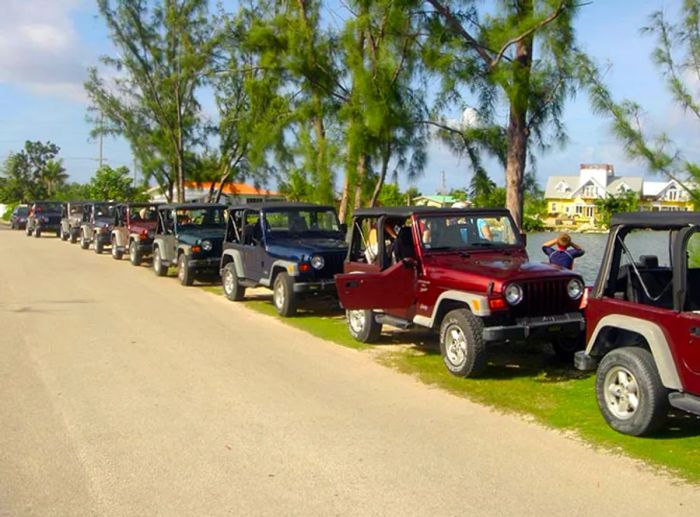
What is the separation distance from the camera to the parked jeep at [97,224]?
2723cm

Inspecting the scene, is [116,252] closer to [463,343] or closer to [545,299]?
[463,343]

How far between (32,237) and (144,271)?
19.6 m

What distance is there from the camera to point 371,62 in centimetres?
1388

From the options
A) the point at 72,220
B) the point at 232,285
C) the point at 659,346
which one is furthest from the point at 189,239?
the point at 72,220

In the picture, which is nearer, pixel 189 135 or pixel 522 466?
pixel 522 466

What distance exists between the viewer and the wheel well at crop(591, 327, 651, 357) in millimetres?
6336

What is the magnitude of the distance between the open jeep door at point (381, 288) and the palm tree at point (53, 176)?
77965mm

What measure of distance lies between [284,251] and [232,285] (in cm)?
218

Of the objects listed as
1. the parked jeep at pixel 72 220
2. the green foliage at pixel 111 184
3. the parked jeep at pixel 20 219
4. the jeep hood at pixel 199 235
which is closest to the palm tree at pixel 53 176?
the green foliage at pixel 111 184

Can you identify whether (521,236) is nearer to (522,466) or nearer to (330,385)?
(330,385)

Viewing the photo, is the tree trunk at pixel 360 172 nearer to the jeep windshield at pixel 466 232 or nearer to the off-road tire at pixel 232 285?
the off-road tire at pixel 232 285

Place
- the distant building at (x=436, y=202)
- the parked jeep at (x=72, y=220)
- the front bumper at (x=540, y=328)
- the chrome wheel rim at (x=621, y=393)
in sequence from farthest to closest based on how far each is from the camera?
the parked jeep at (x=72, y=220) < the distant building at (x=436, y=202) < the front bumper at (x=540, y=328) < the chrome wheel rim at (x=621, y=393)

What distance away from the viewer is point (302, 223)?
46.4ft

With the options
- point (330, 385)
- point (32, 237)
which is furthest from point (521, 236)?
point (32, 237)
